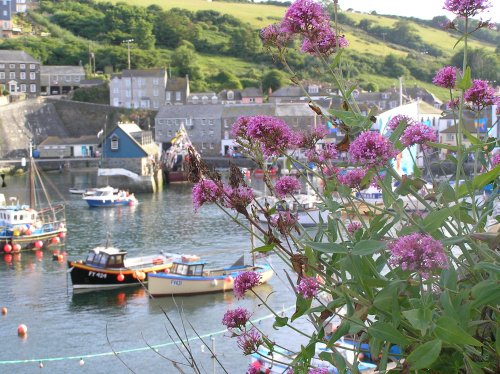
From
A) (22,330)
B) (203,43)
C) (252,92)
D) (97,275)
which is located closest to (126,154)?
(252,92)

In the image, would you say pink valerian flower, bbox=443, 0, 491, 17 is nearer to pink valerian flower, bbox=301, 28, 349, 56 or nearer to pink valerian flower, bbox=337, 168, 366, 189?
pink valerian flower, bbox=301, 28, 349, 56

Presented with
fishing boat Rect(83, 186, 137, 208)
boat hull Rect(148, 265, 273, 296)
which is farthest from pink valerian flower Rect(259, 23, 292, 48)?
fishing boat Rect(83, 186, 137, 208)

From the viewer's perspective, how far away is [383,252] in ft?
8.55

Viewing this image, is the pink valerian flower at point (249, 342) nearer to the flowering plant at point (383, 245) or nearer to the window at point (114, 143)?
the flowering plant at point (383, 245)

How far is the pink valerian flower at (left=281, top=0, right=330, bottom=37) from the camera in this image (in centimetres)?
259

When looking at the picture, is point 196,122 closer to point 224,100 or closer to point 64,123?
point 224,100

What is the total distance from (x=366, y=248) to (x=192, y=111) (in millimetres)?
55750

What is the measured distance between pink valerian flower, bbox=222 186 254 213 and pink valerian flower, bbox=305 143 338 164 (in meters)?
0.49

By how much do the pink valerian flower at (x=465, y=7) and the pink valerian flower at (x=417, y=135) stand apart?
49 cm

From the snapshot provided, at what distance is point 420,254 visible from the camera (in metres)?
1.93

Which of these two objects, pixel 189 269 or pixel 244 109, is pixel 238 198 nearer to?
pixel 189 269

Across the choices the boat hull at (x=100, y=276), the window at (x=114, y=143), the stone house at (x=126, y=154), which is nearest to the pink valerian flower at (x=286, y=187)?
the boat hull at (x=100, y=276)

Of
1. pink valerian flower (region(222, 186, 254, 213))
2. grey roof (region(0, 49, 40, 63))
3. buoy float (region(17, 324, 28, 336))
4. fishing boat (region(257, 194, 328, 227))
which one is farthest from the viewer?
grey roof (region(0, 49, 40, 63))

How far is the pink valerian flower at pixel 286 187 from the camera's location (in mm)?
3016
